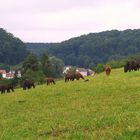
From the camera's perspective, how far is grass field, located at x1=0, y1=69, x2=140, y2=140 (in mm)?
15894

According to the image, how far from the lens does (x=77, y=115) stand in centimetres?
2148

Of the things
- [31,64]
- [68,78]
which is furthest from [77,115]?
[31,64]

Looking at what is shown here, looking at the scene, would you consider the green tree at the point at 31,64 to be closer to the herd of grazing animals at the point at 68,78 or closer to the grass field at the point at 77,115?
the herd of grazing animals at the point at 68,78

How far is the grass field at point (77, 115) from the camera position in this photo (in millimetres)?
15894

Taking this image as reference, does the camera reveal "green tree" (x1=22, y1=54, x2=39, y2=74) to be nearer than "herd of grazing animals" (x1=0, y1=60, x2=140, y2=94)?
No

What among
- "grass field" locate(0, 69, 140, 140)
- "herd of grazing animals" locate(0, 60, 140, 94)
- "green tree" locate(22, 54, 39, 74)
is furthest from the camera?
"green tree" locate(22, 54, 39, 74)

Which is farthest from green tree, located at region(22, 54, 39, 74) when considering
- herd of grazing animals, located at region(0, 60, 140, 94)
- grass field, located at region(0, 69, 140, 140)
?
grass field, located at region(0, 69, 140, 140)

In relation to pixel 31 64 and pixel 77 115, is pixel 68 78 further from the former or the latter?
pixel 31 64

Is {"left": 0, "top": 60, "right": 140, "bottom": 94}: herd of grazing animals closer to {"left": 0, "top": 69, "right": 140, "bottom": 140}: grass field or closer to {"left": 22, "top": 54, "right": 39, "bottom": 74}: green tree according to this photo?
{"left": 0, "top": 69, "right": 140, "bottom": 140}: grass field

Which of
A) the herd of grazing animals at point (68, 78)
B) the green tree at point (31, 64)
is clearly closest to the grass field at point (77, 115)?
the herd of grazing animals at point (68, 78)

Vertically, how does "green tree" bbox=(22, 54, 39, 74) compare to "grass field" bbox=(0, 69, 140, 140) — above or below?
above

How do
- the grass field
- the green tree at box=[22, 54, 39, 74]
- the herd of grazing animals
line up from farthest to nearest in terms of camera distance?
the green tree at box=[22, 54, 39, 74], the herd of grazing animals, the grass field

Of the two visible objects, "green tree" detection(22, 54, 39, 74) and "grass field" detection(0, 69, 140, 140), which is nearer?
"grass field" detection(0, 69, 140, 140)

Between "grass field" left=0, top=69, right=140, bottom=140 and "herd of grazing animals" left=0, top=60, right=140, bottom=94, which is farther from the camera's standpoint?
"herd of grazing animals" left=0, top=60, right=140, bottom=94
